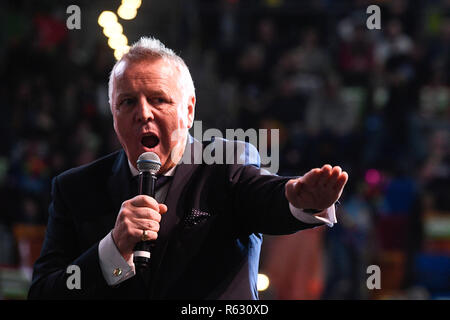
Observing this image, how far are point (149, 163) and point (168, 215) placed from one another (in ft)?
0.59

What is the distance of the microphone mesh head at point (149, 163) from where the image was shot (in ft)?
6.82

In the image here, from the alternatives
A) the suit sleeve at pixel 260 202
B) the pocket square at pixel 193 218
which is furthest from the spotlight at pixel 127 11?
the pocket square at pixel 193 218

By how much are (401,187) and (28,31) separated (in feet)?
16.5

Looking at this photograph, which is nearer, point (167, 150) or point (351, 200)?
point (167, 150)

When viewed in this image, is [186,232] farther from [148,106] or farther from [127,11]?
[127,11]

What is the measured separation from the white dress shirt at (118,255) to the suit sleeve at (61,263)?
24mm

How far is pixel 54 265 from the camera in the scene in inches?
87.8

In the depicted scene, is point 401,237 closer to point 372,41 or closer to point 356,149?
point 356,149

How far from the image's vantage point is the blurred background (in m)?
6.84

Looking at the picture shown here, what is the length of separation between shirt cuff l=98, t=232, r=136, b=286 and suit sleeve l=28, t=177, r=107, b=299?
0.02 metres

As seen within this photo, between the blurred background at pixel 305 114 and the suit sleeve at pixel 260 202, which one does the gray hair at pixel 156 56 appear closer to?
the suit sleeve at pixel 260 202

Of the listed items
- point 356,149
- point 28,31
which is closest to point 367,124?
point 356,149

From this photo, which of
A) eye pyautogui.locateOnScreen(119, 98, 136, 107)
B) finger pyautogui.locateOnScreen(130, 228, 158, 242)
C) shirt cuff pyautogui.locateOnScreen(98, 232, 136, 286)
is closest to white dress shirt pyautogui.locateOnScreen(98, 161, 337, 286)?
shirt cuff pyautogui.locateOnScreen(98, 232, 136, 286)

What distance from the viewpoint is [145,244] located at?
195 cm
